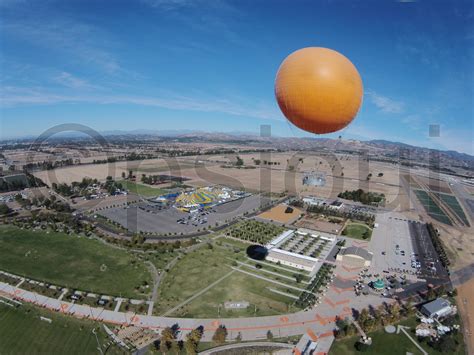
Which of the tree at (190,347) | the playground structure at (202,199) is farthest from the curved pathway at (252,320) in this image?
the playground structure at (202,199)

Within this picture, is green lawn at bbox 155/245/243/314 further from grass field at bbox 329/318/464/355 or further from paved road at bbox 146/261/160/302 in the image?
grass field at bbox 329/318/464/355

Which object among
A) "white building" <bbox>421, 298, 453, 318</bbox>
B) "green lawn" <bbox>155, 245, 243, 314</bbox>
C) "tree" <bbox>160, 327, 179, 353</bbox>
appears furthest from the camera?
"green lawn" <bbox>155, 245, 243, 314</bbox>

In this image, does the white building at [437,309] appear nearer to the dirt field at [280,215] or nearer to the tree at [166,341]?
the tree at [166,341]

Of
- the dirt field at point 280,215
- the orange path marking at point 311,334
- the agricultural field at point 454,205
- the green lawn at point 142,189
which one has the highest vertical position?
the green lawn at point 142,189

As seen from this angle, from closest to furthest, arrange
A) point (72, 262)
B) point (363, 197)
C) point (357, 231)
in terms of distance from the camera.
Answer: point (72, 262), point (357, 231), point (363, 197)

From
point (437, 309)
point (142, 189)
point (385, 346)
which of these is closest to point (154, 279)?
point (385, 346)

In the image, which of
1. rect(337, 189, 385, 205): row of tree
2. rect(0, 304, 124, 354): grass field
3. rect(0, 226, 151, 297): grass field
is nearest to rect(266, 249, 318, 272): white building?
rect(0, 226, 151, 297): grass field

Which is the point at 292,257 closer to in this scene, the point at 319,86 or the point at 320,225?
the point at 320,225
